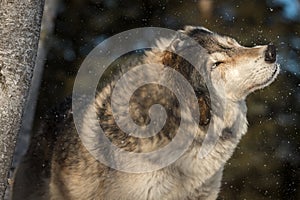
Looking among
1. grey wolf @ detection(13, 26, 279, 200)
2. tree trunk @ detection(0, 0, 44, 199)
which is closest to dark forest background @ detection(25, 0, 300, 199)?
grey wolf @ detection(13, 26, 279, 200)

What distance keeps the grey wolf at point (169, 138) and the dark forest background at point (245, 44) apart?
6.12 metres

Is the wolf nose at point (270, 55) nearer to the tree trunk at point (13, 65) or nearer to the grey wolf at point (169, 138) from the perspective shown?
the grey wolf at point (169, 138)

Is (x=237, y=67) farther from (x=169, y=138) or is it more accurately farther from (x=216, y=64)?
(x=169, y=138)

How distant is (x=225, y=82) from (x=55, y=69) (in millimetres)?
7650

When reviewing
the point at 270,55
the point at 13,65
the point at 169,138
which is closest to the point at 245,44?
the point at 270,55

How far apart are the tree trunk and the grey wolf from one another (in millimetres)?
872

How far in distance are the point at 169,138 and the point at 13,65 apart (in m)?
1.33

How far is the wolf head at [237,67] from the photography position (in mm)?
4605

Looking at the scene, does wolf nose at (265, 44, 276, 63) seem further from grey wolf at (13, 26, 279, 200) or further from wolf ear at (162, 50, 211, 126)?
wolf ear at (162, 50, 211, 126)

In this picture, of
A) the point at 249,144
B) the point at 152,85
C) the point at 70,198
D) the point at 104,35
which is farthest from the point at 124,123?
the point at 104,35

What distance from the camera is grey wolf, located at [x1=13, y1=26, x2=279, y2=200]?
174 inches

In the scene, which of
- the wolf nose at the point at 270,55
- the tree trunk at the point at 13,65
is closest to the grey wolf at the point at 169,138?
the wolf nose at the point at 270,55

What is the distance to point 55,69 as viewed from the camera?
39.1 feet

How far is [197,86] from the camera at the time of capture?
4.58 m
